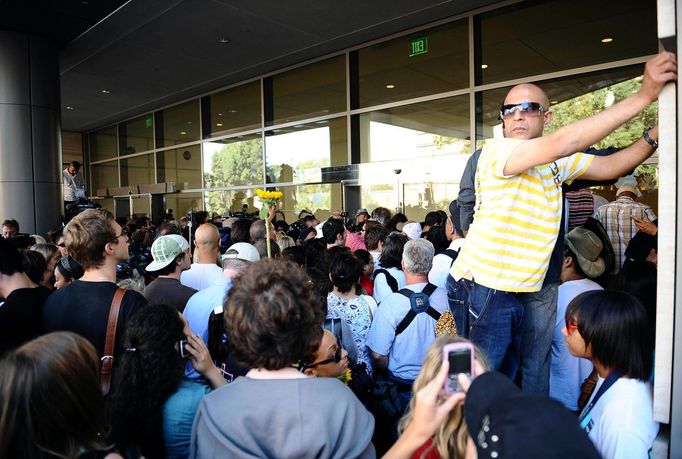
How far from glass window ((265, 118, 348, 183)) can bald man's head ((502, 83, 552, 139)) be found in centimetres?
934

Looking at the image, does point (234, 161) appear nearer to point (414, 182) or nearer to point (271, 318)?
point (414, 182)

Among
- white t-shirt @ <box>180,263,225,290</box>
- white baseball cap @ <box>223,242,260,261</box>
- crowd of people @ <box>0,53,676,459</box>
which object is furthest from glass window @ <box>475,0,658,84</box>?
white t-shirt @ <box>180,263,225,290</box>

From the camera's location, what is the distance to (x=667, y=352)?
1439mm

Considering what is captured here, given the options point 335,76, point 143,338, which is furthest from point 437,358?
point 335,76

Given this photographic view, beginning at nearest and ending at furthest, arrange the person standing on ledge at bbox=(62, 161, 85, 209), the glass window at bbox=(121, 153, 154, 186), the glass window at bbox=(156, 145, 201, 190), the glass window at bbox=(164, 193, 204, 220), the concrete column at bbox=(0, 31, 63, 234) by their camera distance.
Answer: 1. the concrete column at bbox=(0, 31, 63, 234)
2. the person standing on ledge at bbox=(62, 161, 85, 209)
3. the glass window at bbox=(156, 145, 201, 190)
4. the glass window at bbox=(164, 193, 204, 220)
5. the glass window at bbox=(121, 153, 154, 186)

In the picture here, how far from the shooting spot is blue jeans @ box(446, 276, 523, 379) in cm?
195

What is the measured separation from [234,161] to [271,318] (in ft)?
43.8

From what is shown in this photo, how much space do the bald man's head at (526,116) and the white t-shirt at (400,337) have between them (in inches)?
54.6

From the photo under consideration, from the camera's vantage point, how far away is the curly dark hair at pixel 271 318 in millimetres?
1425

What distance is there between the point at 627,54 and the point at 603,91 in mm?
620

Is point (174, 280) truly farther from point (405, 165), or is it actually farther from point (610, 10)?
point (610, 10)

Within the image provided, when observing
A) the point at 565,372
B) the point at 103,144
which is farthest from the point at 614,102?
the point at 103,144

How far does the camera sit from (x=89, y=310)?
234cm

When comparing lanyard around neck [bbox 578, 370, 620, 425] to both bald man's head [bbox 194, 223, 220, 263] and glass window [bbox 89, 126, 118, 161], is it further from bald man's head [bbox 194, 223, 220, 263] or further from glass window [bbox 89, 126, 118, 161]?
glass window [bbox 89, 126, 118, 161]
